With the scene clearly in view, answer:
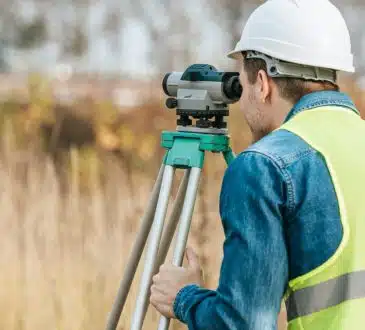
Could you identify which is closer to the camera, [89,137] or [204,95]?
[204,95]

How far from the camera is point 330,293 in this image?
5.87ft

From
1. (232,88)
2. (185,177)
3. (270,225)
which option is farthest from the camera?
(185,177)

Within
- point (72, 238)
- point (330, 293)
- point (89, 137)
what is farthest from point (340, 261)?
point (89, 137)

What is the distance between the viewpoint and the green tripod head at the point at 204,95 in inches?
88.6

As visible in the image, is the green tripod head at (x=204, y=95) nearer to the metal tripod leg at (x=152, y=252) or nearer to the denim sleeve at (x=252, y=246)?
the metal tripod leg at (x=152, y=252)

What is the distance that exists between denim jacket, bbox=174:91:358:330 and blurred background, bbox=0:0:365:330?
6.04 feet

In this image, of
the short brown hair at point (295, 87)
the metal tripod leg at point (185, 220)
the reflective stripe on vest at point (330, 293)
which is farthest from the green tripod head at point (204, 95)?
the reflective stripe on vest at point (330, 293)

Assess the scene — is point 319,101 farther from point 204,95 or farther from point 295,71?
point 204,95

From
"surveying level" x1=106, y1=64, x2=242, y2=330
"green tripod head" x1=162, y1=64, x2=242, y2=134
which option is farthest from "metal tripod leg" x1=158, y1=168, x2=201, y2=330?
"green tripod head" x1=162, y1=64, x2=242, y2=134

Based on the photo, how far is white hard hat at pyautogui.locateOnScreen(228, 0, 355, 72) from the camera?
1894 millimetres

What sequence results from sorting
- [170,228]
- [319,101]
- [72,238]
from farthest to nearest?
[72,238]
[170,228]
[319,101]

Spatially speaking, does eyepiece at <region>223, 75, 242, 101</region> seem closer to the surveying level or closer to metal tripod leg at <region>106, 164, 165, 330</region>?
the surveying level

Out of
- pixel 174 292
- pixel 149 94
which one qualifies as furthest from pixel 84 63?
pixel 174 292

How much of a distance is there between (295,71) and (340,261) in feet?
1.27
